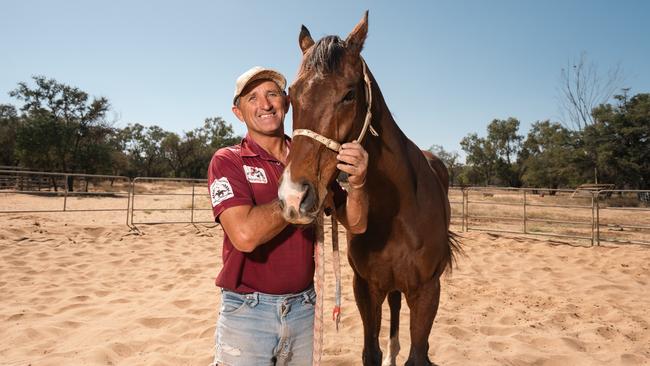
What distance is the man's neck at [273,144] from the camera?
177cm

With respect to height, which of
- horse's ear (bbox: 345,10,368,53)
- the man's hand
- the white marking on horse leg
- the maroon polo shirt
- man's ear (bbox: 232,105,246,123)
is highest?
horse's ear (bbox: 345,10,368,53)

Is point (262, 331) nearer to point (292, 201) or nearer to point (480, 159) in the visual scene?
point (292, 201)

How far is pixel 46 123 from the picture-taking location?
24.9 m

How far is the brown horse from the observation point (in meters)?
1.39

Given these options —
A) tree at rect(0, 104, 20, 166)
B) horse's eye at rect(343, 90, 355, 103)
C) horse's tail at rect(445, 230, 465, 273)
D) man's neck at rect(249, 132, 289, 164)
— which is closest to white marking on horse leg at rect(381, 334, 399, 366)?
horse's tail at rect(445, 230, 465, 273)

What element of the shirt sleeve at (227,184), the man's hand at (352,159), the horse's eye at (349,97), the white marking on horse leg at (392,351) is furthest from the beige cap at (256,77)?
the white marking on horse leg at (392,351)

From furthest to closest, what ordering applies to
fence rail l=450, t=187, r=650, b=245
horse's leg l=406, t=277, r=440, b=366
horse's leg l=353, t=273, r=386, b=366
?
1. fence rail l=450, t=187, r=650, b=245
2. horse's leg l=353, t=273, r=386, b=366
3. horse's leg l=406, t=277, r=440, b=366

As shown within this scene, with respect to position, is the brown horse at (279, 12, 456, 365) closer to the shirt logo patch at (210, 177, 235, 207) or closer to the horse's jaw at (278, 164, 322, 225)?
the horse's jaw at (278, 164, 322, 225)

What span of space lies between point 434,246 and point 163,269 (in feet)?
15.9

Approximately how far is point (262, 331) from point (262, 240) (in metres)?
0.40

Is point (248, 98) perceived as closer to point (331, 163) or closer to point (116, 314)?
point (331, 163)

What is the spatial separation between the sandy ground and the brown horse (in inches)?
39.3

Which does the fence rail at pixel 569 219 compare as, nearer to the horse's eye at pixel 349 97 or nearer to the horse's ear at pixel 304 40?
the horse's ear at pixel 304 40

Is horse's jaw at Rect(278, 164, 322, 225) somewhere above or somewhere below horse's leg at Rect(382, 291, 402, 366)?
above
